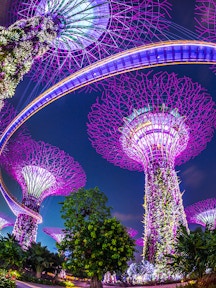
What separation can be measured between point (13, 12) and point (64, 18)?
2906 millimetres

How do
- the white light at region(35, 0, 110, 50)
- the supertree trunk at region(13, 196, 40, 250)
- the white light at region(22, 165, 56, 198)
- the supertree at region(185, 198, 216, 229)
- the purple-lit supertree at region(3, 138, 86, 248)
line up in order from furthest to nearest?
1. the supertree at region(185, 198, 216, 229)
2. the white light at region(22, 165, 56, 198)
3. the purple-lit supertree at region(3, 138, 86, 248)
4. the supertree trunk at region(13, 196, 40, 250)
5. the white light at region(35, 0, 110, 50)

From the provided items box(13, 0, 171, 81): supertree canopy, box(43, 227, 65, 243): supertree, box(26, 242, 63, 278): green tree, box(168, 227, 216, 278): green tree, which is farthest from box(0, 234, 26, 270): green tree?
box(43, 227, 65, 243): supertree

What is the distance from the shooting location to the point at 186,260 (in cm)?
1451

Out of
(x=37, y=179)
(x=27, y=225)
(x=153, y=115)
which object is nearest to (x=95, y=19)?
(x=153, y=115)

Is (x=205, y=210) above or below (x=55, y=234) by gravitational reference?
above

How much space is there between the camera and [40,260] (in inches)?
1072

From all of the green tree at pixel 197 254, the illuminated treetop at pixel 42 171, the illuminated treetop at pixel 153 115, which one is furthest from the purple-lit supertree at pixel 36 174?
the green tree at pixel 197 254

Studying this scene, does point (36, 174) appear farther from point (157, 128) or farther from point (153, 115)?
point (153, 115)

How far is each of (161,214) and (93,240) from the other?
10711 mm

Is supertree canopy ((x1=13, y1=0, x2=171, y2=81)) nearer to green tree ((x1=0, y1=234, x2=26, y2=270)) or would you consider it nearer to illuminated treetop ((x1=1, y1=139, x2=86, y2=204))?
green tree ((x1=0, y1=234, x2=26, y2=270))

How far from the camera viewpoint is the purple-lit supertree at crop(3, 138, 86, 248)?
35781 millimetres

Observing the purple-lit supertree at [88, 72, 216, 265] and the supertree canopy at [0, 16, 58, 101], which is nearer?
the supertree canopy at [0, 16, 58, 101]

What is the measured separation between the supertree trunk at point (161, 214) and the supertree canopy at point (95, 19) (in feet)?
42.7

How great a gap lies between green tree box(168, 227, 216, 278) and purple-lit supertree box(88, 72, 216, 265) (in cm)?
821
